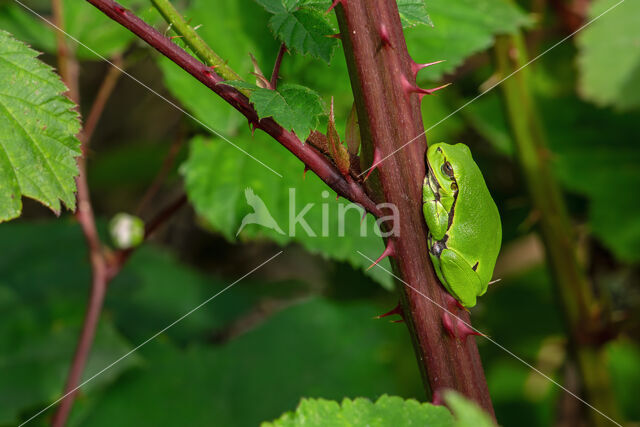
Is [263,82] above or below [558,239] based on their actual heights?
above

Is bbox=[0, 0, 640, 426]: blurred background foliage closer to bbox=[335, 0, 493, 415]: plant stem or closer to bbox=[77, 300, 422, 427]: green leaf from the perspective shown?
bbox=[77, 300, 422, 427]: green leaf

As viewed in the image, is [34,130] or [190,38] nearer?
[190,38]

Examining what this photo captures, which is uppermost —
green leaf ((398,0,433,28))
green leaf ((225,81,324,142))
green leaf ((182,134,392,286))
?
green leaf ((398,0,433,28))

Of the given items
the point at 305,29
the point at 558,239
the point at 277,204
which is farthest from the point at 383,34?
the point at 558,239

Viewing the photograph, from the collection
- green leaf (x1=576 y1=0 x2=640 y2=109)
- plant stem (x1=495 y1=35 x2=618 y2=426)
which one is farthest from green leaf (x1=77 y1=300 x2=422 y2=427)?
green leaf (x1=576 y1=0 x2=640 y2=109)

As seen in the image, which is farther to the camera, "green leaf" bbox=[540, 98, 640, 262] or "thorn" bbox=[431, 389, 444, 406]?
"green leaf" bbox=[540, 98, 640, 262]

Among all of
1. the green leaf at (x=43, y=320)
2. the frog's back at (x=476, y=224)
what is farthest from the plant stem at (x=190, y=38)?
the green leaf at (x=43, y=320)

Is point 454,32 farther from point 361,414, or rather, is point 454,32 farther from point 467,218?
point 361,414
